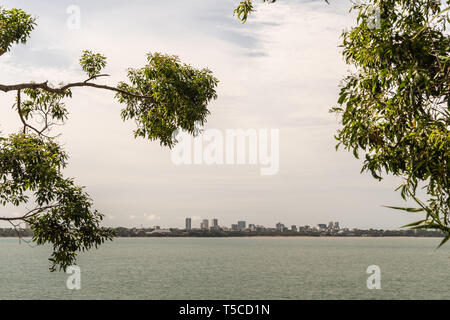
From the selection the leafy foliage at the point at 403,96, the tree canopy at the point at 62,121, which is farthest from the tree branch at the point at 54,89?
the leafy foliage at the point at 403,96

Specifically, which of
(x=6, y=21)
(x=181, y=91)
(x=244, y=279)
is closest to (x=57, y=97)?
(x=6, y=21)

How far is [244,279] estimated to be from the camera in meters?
66.8

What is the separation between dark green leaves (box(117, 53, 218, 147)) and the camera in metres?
10.2

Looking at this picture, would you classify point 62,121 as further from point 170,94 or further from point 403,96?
point 403,96

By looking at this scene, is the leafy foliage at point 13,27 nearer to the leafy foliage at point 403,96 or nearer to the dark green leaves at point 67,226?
the dark green leaves at point 67,226

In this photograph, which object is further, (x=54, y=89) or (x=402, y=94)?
(x=54, y=89)

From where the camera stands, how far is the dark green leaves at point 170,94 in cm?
1024

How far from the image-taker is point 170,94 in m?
10.2

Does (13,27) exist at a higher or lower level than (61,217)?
higher

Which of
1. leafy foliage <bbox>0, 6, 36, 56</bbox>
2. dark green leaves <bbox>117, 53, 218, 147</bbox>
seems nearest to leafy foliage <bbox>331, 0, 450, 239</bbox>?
dark green leaves <bbox>117, 53, 218, 147</bbox>

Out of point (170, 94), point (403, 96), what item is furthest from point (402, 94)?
point (170, 94)

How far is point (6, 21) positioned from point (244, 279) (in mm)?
61381

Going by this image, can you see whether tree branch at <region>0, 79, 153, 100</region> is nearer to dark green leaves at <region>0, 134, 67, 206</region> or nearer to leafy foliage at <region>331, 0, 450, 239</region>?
dark green leaves at <region>0, 134, 67, 206</region>
